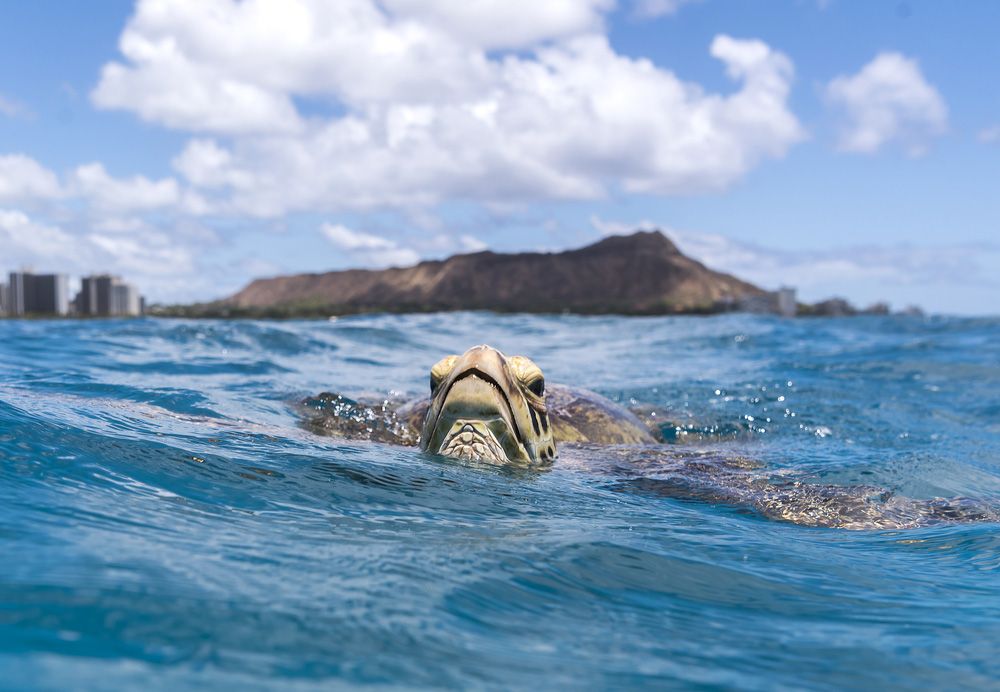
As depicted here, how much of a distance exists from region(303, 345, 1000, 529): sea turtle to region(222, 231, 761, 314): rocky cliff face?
120m

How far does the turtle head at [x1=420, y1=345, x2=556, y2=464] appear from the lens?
14.4 feet

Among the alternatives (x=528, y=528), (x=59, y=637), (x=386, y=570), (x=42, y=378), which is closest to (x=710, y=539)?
(x=528, y=528)

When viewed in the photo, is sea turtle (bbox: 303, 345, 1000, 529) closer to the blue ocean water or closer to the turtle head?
the turtle head

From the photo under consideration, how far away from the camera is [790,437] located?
23.9 feet

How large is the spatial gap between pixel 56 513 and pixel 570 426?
13.8 ft

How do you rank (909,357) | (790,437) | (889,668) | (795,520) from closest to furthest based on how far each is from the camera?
(889,668) < (795,520) < (790,437) < (909,357)

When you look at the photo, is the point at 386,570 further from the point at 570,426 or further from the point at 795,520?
the point at 570,426

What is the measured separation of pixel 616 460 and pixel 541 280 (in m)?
133

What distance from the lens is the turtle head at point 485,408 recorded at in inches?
173

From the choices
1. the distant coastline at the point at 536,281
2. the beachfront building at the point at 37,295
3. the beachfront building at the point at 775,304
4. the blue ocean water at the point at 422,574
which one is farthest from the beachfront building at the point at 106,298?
the distant coastline at the point at 536,281

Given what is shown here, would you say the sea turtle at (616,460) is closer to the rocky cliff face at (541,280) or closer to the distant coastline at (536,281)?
the distant coastline at (536,281)

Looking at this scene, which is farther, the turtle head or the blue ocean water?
the turtle head

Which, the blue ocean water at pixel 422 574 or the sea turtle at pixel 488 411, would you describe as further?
the sea turtle at pixel 488 411

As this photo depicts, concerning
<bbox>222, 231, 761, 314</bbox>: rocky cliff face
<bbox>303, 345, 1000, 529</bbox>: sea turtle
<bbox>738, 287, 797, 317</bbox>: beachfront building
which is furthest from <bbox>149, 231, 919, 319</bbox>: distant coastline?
<bbox>303, 345, 1000, 529</bbox>: sea turtle
